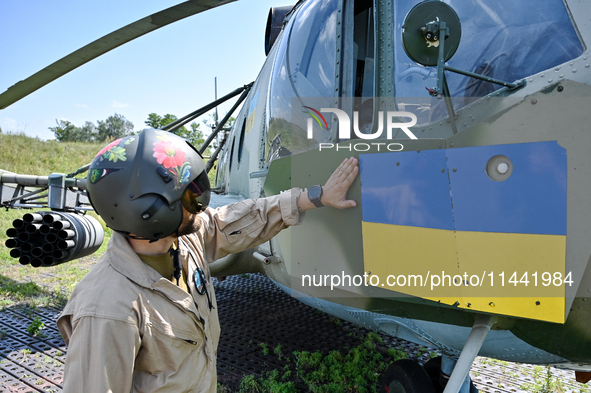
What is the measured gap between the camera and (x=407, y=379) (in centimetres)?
233

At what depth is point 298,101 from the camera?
8.38 feet

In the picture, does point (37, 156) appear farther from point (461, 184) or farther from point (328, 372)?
point (461, 184)

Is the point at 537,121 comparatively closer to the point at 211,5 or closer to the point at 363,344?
the point at 363,344

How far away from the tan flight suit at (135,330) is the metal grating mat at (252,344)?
1.90m

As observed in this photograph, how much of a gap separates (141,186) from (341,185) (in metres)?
0.83

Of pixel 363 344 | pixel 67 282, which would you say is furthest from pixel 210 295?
pixel 67 282

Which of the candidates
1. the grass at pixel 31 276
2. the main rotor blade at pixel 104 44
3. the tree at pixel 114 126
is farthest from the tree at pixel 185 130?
the main rotor blade at pixel 104 44

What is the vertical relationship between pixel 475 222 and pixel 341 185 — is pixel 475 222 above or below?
below

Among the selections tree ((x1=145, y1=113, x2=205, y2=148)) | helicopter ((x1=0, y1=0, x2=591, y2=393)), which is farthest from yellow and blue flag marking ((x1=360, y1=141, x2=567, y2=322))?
tree ((x1=145, y1=113, x2=205, y2=148))

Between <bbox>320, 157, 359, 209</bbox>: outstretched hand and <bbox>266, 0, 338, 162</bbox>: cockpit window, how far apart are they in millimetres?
375

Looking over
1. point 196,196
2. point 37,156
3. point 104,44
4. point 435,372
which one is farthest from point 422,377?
point 37,156

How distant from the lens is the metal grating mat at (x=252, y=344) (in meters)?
3.29

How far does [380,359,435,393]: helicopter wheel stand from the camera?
2285 mm

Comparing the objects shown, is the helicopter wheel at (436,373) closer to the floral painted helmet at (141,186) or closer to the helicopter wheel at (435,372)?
the helicopter wheel at (435,372)
